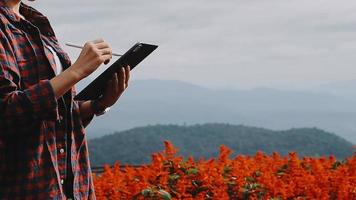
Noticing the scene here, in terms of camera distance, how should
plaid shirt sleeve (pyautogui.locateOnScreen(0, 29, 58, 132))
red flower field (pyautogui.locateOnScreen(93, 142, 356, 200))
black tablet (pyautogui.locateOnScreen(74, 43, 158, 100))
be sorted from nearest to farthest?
1. plaid shirt sleeve (pyautogui.locateOnScreen(0, 29, 58, 132))
2. black tablet (pyautogui.locateOnScreen(74, 43, 158, 100))
3. red flower field (pyautogui.locateOnScreen(93, 142, 356, 200))

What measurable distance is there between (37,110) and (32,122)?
65 millimetres

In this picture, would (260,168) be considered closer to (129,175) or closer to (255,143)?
(129,175)

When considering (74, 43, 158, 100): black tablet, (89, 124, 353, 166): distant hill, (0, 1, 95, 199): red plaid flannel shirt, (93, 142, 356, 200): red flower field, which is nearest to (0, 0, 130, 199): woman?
(0, 1, 95, 199): red plaid flannel shirt

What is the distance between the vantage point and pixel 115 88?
3.04 m

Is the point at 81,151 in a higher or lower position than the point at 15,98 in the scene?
lower

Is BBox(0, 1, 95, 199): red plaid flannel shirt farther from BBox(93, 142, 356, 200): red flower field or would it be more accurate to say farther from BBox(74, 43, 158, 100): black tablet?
BBox(93, 142, 356, 200): red flower field

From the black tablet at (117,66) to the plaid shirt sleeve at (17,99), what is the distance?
402mm

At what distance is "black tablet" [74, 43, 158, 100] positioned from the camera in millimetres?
2889

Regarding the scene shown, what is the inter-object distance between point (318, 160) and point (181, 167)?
4.52 ft

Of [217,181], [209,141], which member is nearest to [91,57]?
[217,181]

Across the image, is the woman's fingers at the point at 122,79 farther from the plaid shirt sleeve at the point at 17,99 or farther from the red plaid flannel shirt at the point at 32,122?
the plaid shirt sleeve at the point at 17,99

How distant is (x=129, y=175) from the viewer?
5812mm

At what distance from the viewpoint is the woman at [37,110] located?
257 centimetres

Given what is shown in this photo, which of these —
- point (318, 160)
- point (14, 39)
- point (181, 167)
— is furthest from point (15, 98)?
point (318, 160)
